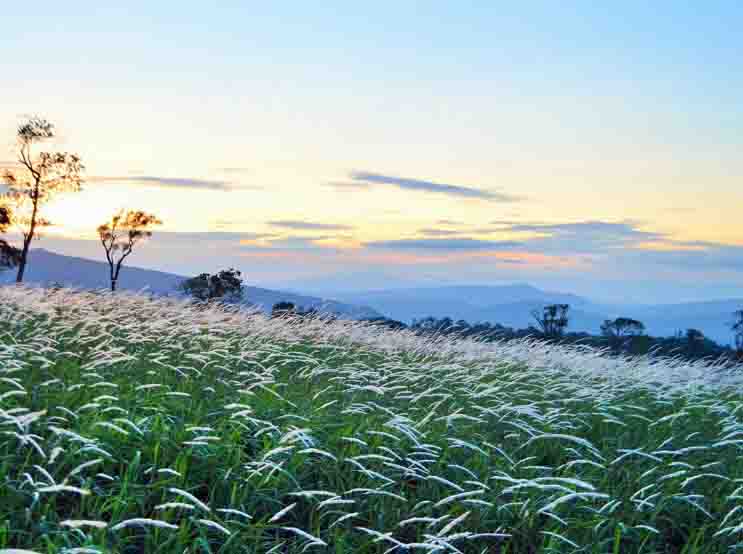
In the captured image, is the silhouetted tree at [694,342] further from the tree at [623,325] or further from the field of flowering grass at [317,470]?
the field of flowering grass at [317,470]

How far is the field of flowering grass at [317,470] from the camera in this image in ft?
15.6

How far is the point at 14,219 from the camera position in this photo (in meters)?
43.1

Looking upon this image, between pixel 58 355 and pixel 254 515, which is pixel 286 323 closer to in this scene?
pixel 58 355

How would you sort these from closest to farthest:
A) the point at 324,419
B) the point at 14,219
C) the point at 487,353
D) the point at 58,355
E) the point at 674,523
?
the point at 674,523 → the point at 324,419 → the point at 58,355 → the point at 487,353 → the point at 14,219

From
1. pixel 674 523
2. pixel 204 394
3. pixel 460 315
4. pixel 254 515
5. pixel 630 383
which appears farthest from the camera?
pixel 460 315

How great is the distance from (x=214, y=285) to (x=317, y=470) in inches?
1789

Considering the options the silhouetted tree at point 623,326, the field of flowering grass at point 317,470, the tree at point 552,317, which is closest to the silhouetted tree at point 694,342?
the silhouetted tree at point 623,326

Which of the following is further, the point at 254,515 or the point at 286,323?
the point at 286,323

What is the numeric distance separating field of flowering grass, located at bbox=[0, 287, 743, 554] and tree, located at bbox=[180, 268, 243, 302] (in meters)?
39.0

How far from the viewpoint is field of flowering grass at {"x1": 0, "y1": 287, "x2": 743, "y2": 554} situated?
15.6ft

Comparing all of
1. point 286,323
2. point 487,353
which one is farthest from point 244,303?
point 487,353

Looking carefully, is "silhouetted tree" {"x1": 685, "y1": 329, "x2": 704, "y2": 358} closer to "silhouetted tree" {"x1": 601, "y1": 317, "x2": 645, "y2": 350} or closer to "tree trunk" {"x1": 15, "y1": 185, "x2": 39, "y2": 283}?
"silhouetted tree" {"x1": 601, "y1": 317, "x2": 645, "y2": 350}

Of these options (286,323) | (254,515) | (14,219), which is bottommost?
(254,515)

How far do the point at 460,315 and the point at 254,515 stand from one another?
14212 millimetres
